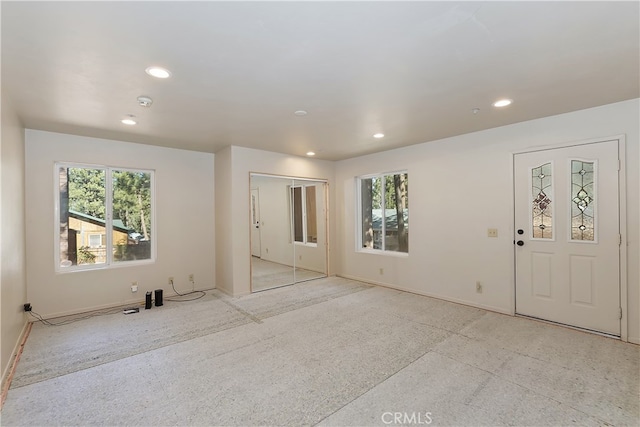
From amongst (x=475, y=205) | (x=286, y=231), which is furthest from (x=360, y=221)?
(x=475, y=205)

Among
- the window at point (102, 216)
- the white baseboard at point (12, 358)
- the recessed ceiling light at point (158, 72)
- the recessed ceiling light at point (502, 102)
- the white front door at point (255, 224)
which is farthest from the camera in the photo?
the white front door at point (255, 224)

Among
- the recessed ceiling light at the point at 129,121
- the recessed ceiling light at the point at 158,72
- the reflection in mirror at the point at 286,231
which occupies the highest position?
the recessed ceiling light at the point at 158,72

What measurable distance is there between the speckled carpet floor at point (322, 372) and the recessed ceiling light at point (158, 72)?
7.95ft

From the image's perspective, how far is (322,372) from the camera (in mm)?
2486

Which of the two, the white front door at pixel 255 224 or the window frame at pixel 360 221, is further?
the window frame at pixel 360 221

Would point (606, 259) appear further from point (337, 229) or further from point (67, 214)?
point (67, 214)

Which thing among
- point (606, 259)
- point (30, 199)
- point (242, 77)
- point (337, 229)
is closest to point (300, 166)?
point (337, 229)

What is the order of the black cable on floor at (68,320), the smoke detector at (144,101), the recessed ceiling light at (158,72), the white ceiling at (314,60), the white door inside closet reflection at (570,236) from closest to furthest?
the white ceiling at (314,60)
the recessed ceiling light at (158,72)
the smoke detector at (144,101)
the white door inside closet reflection at (570,236)
the black cable on floor at (68,320)

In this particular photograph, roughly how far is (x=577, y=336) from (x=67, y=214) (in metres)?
6.38

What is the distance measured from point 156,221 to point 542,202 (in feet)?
17.7

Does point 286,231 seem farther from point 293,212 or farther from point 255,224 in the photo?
point 255,224

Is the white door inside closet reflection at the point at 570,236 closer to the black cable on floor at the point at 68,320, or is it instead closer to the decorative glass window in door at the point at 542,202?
the decorative glass window in door at the point at 542,202

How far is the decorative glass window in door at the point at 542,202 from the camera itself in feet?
11.5

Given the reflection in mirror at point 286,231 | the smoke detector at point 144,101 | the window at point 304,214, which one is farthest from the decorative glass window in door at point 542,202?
the smoke detector at point 144,101
